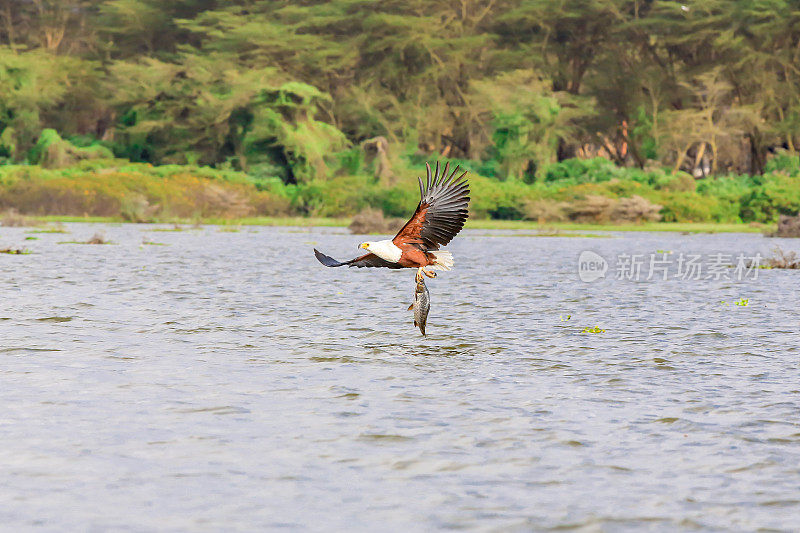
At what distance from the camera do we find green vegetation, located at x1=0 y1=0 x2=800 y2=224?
5928 centimetres

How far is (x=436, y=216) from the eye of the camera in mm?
13922

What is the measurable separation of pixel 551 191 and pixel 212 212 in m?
15.6

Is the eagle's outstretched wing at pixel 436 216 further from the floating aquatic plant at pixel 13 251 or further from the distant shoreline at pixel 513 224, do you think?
the distant shoreline at pixel 513 224

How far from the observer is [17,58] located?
71.6m

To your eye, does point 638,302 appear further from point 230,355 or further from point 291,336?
point 230,355

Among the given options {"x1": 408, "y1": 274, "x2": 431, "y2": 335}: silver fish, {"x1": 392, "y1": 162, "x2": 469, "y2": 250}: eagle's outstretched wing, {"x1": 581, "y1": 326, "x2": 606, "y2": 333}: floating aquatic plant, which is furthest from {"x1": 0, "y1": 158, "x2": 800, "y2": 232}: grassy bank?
{"x1": 392, "y1": 162, "x2": 469, "y2": 250}: eagle's outstretched wing

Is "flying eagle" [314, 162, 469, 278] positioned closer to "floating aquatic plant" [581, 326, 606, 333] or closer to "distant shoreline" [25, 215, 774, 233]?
"floating aquatic plant" [581, 326, 606, 333]

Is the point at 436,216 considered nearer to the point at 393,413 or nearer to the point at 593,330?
the point at 393,413

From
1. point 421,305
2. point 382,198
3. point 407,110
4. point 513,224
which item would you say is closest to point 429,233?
point 421,305

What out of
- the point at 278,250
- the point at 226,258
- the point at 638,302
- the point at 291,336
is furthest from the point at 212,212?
the point at 291,336

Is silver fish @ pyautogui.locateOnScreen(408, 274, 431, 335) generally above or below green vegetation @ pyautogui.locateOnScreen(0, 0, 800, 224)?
below

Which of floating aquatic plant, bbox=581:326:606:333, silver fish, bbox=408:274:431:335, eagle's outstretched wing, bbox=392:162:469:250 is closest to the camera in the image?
eagle's outstretched wing, bbox=392:162:469:250

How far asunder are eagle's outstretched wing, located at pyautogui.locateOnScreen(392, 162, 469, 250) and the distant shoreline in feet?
129

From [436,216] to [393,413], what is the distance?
3601mm
